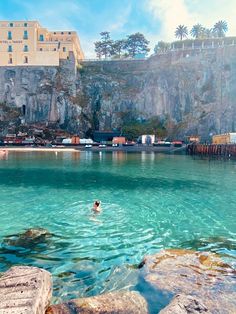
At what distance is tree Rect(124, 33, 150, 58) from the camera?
138250 millimetres

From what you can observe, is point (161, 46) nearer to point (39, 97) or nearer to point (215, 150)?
point (39, 97)

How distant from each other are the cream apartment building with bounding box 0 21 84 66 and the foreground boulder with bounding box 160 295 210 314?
11864 centimetres

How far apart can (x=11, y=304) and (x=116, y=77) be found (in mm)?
123498

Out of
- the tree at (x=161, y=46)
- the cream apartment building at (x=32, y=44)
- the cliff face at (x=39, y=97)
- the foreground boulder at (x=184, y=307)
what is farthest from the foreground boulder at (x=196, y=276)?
the tree at (x=161, y=46)

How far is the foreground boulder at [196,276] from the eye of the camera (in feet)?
28.0

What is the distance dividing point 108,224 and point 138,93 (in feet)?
355

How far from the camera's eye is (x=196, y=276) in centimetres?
996

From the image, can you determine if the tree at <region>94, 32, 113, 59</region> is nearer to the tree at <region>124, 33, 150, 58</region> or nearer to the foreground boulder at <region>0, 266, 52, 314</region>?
the tree at <region>124, 33, 150, 58</region>

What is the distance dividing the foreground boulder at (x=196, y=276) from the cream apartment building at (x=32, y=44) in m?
115

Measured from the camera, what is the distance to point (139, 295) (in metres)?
8.62

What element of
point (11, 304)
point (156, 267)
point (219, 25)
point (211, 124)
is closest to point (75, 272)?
point (156, 267)

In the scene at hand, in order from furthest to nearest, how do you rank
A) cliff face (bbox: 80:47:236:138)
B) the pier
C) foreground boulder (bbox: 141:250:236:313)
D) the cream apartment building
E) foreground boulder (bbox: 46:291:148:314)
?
the cream apartment building, cliff face (bbox: 80:47:236:138), the pier, foreground boulder (bbox: 141:250:236:313), foreground boulder (bbox: 46:291:148:314)

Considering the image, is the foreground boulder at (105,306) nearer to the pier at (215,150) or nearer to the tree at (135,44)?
the pier at (215,150)

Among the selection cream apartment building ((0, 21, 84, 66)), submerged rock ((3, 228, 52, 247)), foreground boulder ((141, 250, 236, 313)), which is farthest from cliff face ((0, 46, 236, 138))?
foreground boulder ((141, 250, 236, 313))
